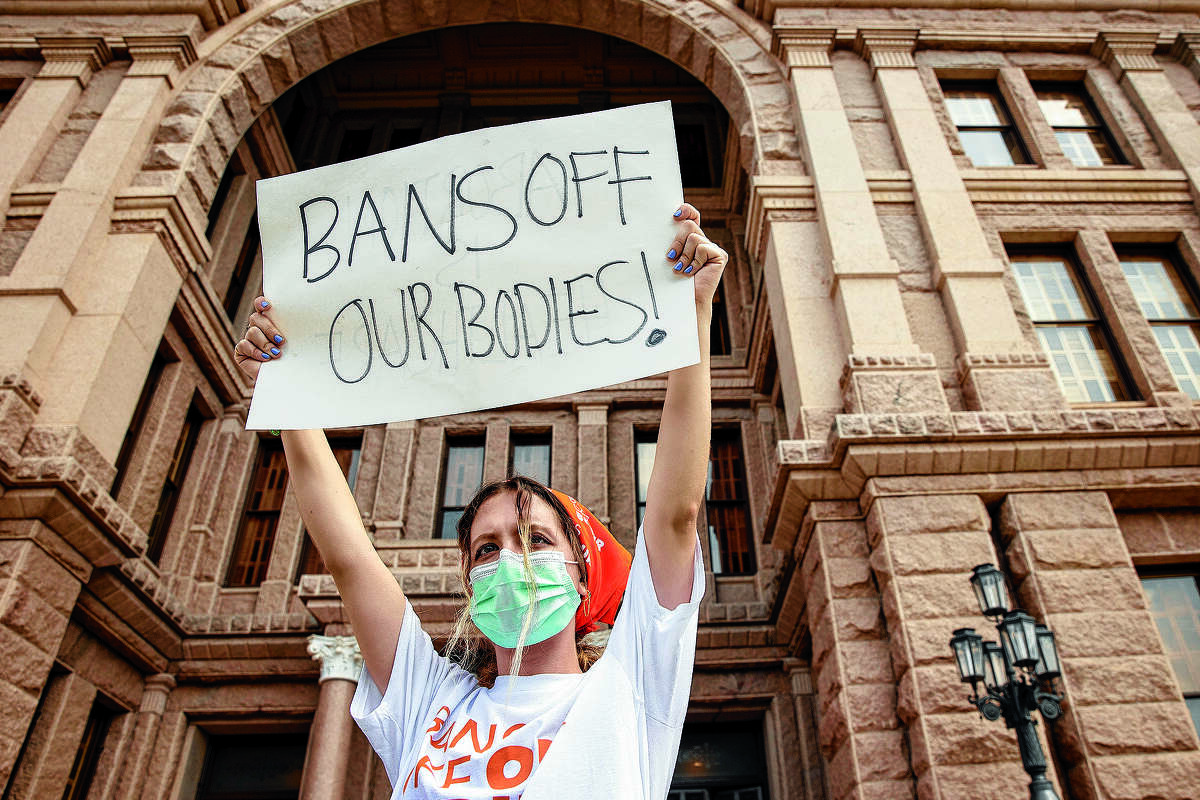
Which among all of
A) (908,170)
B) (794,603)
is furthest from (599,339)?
(908,170)

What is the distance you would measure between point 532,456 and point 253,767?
231 inches

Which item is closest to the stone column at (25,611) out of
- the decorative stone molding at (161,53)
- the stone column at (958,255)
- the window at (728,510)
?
the decorative stone molding at (161,53)

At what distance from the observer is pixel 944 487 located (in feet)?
22.6

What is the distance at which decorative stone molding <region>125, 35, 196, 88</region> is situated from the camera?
36.4ft

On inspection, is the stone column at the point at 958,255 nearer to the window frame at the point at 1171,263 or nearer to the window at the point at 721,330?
the window frame at the point at 1171,263

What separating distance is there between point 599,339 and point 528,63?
16902 millimetres

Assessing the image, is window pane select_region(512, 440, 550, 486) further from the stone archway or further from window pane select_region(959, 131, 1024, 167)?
window pane select_region(959, 131, 1024, 167)

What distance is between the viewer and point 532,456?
1319cm

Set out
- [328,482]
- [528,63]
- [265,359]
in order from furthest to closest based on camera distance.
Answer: [528,63]
[265,359]
[328,482]

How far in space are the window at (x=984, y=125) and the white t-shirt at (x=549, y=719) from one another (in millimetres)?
10229


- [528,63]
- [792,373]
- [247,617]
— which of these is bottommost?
[247,617]

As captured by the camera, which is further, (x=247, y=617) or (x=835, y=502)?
(x=247, y=617)

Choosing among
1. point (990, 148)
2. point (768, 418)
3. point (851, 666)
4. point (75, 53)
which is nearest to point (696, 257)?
point (851, 666)

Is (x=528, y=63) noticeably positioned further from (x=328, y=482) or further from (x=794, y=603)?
(x=328, y=482)
